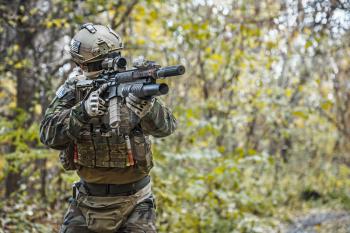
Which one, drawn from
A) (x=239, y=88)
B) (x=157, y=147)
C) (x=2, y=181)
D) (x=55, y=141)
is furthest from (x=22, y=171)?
(x=55, y=141)

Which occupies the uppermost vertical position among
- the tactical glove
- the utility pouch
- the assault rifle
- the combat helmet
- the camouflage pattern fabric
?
the combat helmet

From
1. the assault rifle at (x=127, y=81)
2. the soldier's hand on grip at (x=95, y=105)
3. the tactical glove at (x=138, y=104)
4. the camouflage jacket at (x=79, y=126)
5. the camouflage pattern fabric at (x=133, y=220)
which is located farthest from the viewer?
the camouflage pattern fabric at (x=133, y=220)

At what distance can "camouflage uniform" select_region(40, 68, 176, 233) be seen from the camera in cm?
347

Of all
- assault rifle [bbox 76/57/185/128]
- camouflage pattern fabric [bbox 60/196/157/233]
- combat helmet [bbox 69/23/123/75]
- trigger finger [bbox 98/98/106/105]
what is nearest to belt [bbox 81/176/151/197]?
camouflage pattern fabric [bbox 60/196/157/233]

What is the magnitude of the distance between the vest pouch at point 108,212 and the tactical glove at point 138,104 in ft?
2.42

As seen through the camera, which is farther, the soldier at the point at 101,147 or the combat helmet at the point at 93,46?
the combat helmet at the point at 93,46

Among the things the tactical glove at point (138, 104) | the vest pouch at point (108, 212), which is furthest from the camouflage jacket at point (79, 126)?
the tactical glove at point (138, 104)

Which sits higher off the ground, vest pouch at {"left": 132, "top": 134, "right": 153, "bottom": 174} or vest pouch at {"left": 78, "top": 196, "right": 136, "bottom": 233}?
vest pouch at {"left": 132, "top": 134, "right": 153, "bottom": 174}

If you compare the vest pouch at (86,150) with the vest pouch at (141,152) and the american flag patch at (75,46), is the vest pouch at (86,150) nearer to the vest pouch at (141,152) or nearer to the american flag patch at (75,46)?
the vest pouch at (141,152)

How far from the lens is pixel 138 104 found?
312cm

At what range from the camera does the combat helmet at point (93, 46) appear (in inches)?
143

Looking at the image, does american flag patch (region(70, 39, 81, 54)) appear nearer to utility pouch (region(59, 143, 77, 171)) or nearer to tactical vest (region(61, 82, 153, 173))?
tactical vest (region(61, 82, 153, 173))

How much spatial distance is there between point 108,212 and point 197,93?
623 centimetres

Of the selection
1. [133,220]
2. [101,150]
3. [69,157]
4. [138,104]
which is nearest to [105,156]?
[101,150]
